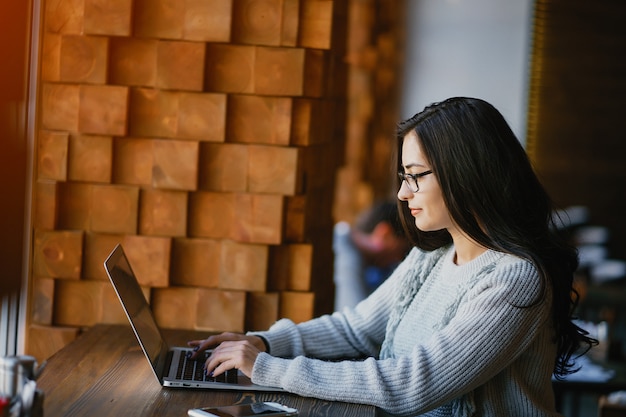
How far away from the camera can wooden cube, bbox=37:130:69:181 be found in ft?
8.64

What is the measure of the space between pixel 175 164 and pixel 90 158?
0.25m

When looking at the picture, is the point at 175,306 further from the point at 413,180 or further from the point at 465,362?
the point at 465,362

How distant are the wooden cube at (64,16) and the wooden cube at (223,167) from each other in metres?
0.49

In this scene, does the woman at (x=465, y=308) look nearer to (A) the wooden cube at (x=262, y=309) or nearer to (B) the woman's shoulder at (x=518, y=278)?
(B) the woman's shoulder at (x=518, y=278)

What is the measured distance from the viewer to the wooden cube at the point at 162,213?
266cm

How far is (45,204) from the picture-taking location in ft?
8.69

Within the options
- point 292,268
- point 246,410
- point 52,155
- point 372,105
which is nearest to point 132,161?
point 52,155

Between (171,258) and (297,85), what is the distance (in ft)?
2.08

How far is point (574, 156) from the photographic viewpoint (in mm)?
7020

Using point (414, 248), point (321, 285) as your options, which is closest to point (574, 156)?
point (321, 285)

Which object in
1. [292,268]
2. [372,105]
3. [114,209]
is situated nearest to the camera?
[114,209]

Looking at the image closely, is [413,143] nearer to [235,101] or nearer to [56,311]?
[235,101]

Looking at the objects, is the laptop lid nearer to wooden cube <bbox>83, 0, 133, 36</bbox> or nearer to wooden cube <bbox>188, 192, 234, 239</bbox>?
wooden cube <bbox>188, 192, 234, 239</bbox>

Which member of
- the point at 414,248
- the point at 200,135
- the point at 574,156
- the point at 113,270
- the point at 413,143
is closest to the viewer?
the point at 113,270
